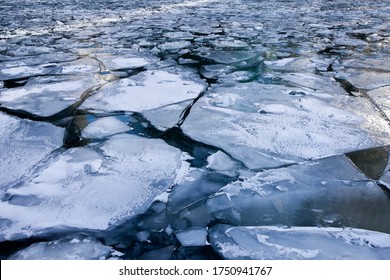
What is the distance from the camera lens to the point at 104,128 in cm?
123

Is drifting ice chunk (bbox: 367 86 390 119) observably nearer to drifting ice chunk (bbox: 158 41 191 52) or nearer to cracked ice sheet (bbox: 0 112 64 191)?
cracked ice sheet (bbox: 0 112 64 191)

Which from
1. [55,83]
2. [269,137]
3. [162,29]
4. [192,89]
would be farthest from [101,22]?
[269,137]

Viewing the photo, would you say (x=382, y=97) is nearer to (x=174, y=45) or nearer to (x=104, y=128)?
(x=104, y=128)

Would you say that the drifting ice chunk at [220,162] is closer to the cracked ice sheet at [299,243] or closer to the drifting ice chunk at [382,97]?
the cracked ice sheet at [299,243]

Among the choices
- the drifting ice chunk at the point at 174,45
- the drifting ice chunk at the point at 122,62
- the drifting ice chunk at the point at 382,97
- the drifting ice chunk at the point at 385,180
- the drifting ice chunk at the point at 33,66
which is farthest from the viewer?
the drifting ice chunk at the point at 174,45

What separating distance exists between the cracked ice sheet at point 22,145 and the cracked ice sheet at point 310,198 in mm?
665

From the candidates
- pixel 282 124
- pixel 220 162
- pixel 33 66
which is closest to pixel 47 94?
pixel 33 66

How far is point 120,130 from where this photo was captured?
1215 millimetres

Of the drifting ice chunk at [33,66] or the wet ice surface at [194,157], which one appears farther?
the drifting ice chunk at [33,66]

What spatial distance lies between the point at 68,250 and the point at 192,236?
0.31 m

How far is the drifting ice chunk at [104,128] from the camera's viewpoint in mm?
1184

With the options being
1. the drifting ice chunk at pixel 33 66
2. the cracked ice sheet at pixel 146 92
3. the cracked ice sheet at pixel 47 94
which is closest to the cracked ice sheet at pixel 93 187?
the cracked ice sheet at pixel 146 92
